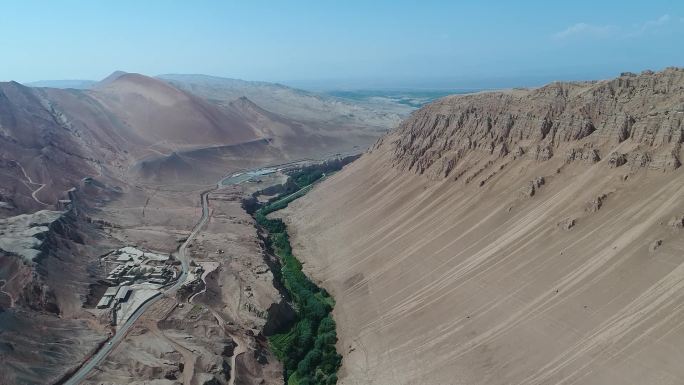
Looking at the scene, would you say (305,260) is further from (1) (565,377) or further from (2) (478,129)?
(1) (565,377)

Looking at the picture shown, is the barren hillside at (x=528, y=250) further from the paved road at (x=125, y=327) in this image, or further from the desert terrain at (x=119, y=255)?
the paved road at (x=125, y=327)

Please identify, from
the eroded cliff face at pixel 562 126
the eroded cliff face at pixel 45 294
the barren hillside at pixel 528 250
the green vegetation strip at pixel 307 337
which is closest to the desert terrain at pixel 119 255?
the eroded cliff face at pixel 45 294

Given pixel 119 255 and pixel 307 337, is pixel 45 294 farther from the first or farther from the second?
pixel 307 337

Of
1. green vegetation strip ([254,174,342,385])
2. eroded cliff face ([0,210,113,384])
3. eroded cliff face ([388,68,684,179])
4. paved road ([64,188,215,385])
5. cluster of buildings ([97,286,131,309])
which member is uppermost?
eroded cliff face ([388,68,684,179])

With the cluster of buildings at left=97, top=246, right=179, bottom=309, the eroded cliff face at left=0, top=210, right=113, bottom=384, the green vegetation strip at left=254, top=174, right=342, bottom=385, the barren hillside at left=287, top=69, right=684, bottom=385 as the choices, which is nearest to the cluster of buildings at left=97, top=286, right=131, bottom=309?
the cluster of buildings at left=97, top=246, right=179, bottom=309

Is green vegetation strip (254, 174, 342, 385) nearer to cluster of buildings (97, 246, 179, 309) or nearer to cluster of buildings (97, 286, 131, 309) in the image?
cluster of buildings (97, 246, 179, 309)

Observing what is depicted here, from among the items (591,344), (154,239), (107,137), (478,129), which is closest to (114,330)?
(154,239)
